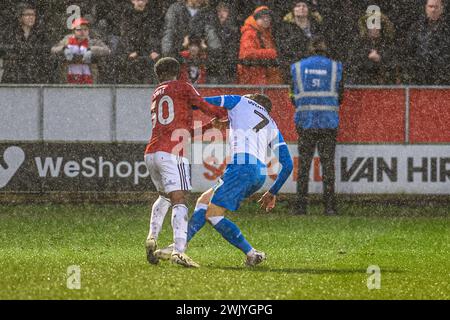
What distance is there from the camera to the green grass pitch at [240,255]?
380 inches

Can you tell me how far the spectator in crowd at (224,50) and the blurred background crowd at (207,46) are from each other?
15 mm

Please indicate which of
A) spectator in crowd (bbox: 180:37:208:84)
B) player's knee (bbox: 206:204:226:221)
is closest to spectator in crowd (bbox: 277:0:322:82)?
spectator in crowd (bbox: 180:37:208:84)

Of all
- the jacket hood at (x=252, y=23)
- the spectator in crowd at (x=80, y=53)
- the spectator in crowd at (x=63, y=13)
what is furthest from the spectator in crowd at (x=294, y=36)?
the spectator in crowd at (x=63, y=13)

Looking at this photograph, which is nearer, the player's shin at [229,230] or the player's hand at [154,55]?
the player's shin at [229,230]

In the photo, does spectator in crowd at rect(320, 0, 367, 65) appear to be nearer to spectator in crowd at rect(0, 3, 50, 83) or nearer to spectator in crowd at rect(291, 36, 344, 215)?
spectator in crowd at rect(291, 36, 344, 215)

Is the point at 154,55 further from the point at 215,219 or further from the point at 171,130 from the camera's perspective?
the point at 215,219

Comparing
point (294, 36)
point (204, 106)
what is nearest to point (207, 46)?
point (294, 36)

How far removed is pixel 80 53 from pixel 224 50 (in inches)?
83.6

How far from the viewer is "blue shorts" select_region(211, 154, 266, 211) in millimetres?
11203

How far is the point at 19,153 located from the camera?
1761 cm

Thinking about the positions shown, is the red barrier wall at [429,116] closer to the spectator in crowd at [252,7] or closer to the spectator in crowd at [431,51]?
the spectator in crowd at [431,51]

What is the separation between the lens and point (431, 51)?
18.1m
